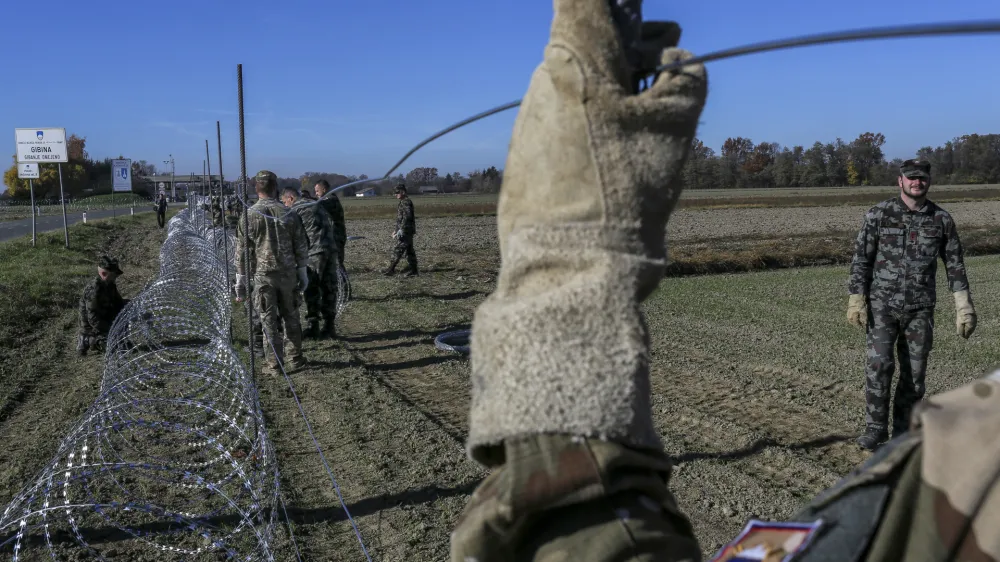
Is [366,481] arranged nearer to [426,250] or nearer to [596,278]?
[596,278]

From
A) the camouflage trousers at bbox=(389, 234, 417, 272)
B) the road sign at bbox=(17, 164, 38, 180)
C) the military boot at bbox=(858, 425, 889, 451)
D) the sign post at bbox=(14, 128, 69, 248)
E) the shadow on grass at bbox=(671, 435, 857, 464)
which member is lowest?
the shadow on grass at bbox=(671, 435, 857, 464)

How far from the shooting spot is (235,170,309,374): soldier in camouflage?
8.81 m

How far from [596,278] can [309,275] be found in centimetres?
1093

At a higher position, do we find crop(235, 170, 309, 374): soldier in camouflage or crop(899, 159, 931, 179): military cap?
crop(899, 159, 931, 179): military cap

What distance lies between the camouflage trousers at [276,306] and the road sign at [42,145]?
17.9 m

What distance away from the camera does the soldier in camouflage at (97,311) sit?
34.1 ft

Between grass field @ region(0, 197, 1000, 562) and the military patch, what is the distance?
13.5ft

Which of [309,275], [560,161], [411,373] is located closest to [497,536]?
[560,161]

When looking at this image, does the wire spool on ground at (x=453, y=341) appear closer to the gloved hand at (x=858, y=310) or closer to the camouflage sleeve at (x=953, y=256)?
the gloved hand at (x=858, y=310)

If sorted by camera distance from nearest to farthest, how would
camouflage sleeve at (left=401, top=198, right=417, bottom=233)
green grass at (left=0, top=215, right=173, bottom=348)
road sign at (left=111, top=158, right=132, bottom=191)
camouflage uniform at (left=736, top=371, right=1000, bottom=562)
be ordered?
camouflage uniform at (left=736, top=371, right=1000, bottom=562) < green grass at (left=0, top=215, right=173, bottom=348) < camouflage sleeve at (left=401, top=198, right=417, bottom=233) < road sign at (left=111, top=158, right=132, bottom=191)

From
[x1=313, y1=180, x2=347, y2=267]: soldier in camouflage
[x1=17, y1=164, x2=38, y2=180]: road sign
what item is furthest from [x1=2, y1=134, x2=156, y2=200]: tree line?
[x1=313, y1=180, x2=347, y2=267]: soldier in camouflage

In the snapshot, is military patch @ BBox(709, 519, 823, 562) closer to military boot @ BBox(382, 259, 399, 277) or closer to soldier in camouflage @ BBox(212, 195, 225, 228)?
soldier in camouflage @ BBox(212, 195, 225, 228)

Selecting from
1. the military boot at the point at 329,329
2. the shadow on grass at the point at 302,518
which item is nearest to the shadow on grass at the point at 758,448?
the shadow on grass at the point at 302,518

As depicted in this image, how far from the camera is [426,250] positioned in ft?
79.5
